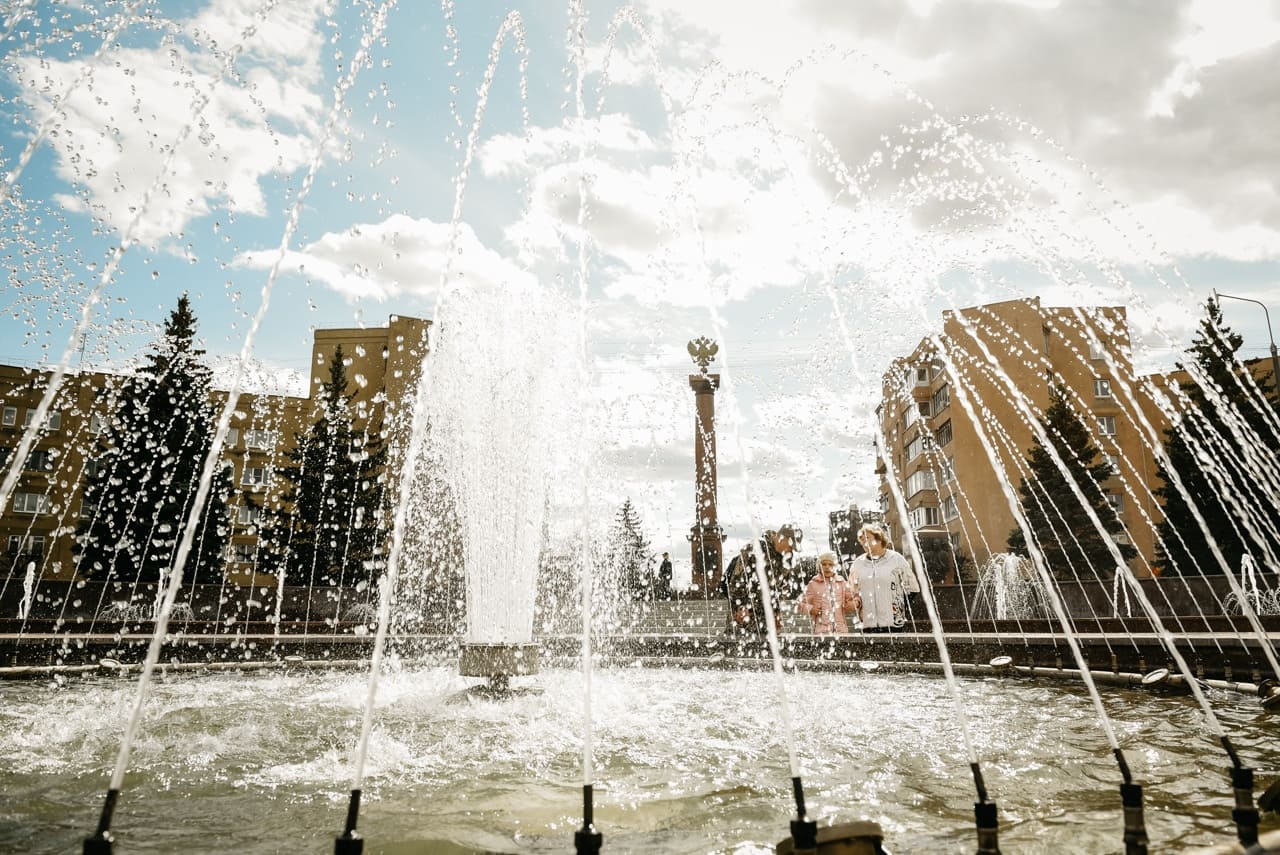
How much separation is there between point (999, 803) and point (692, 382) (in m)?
29.1

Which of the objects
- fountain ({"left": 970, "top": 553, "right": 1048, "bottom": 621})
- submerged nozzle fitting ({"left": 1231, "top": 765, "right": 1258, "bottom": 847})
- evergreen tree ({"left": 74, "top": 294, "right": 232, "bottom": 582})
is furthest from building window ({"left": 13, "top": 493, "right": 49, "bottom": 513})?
submerged nozzle fitting ({"left": 1231, "top": 765, "right": 1258, "bottom": 847})

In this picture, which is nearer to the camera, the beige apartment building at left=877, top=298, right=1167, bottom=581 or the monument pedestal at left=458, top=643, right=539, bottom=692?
the monument pedestal at left=458, top=643, right=539, bottom=692

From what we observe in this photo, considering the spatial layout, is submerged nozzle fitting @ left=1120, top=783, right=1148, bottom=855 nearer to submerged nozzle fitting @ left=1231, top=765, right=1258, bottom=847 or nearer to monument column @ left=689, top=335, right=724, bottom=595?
submerged nozzle fitting @ left=1231, top=765, right=1258, bottom=847

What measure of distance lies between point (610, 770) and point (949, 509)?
147 ft

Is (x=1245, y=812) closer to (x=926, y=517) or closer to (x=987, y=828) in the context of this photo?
(x=987, y=828)

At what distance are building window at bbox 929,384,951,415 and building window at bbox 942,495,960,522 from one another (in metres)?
5.43

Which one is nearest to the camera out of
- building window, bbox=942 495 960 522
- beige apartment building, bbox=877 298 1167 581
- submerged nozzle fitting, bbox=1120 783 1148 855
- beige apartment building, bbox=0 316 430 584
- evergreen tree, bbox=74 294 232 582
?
submerged nozzle fitting, bbox=1120 783 1148 855

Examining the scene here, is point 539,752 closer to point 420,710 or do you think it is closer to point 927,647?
point 420,710

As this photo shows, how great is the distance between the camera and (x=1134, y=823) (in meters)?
2.62

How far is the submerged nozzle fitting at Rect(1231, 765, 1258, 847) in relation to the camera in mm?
2459

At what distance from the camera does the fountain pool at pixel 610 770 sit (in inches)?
140

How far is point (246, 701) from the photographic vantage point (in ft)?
25.5

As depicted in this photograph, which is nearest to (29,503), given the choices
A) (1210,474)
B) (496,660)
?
(496,660)

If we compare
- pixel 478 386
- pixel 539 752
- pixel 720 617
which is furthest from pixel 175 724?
pixel 720 617
